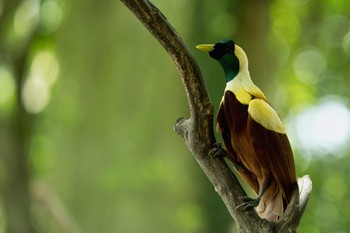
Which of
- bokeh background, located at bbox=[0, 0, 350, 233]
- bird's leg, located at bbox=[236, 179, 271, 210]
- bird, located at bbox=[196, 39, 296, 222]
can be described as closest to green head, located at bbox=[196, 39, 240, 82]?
bird, located at bbox=[196, 39, 296, 222]

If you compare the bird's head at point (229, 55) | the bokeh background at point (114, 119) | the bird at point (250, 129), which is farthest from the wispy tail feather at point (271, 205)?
the bokeh background at point (114, 119)

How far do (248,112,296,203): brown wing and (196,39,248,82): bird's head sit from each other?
0.06m

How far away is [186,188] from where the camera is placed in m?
2.01

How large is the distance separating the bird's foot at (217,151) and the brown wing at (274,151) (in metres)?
0.05

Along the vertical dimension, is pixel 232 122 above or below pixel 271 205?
above

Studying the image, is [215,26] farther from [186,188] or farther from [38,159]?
[38,159]

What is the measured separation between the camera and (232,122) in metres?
0.73

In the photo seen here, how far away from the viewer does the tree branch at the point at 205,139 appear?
720 millimetres

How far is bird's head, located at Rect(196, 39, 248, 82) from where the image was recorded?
73 cm

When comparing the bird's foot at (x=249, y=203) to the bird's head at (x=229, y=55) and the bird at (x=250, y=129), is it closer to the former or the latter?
the bird at (x=250, y=129)

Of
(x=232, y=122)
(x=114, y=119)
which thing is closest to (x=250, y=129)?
(x=232, y=122)

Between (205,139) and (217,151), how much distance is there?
0.02 m

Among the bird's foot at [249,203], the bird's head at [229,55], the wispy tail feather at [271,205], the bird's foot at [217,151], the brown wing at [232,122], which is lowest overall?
the wispy tail feather at [271,205]

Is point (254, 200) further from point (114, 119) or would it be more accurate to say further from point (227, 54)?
point (114, 119)
